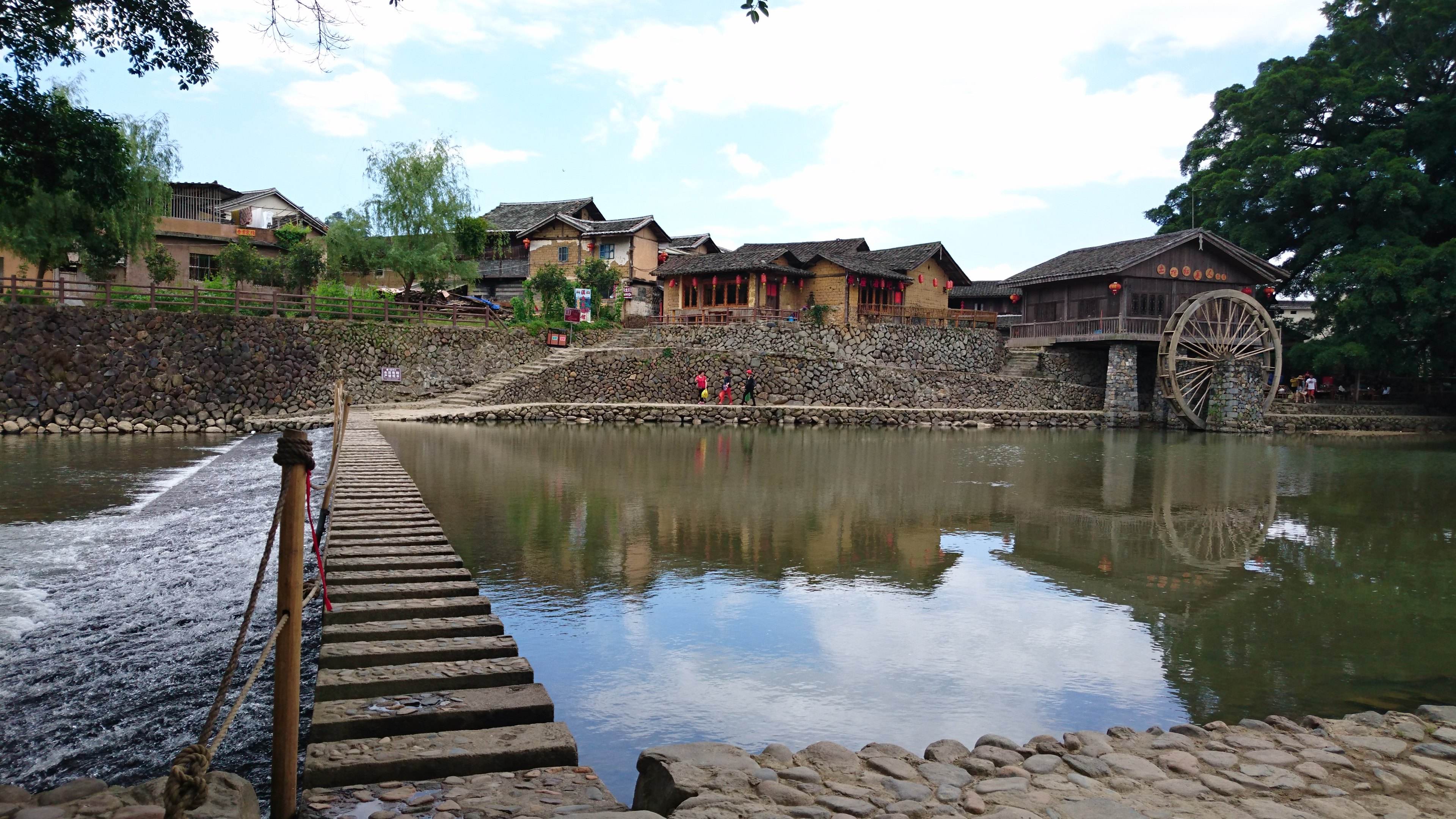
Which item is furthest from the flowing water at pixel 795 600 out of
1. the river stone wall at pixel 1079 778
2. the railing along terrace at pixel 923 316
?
the railing along terrace at pixel 923 316

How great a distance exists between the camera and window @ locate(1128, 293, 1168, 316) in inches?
1254

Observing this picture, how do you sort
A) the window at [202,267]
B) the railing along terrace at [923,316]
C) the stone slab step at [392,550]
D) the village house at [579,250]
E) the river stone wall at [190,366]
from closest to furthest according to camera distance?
1. the stone slab step at [392,550]
2. the river stone wall at [190,366]
3. the window at [202,267]
4. the railing along terrace at [923,316]
5. the village house at [579,250]

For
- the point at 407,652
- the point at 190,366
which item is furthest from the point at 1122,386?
the point at 407,652

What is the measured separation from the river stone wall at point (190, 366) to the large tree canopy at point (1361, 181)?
101ft

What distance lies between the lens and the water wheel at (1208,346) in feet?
99.2

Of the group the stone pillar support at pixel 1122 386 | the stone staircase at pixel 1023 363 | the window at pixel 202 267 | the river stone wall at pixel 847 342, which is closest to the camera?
the stone pillar support at pixel 1122 386

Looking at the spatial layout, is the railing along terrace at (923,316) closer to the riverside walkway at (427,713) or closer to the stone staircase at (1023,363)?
the stone staircase at (1023,363)

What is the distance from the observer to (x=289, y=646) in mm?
3076

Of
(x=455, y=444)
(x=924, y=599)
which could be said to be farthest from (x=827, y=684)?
(x=455, y=444)

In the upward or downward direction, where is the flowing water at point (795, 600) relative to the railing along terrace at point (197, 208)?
downward

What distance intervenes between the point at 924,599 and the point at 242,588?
580cm

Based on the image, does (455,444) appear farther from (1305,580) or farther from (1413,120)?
(1413,120)

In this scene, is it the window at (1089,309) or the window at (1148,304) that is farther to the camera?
the window at (1089,309)

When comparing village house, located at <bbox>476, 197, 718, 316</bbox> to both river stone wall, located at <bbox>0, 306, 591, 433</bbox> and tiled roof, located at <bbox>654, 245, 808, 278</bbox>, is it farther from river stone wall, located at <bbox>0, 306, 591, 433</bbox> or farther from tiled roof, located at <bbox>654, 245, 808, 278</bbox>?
river stone wall, located at <bbox>0, 306, 591, 433</bbox>
